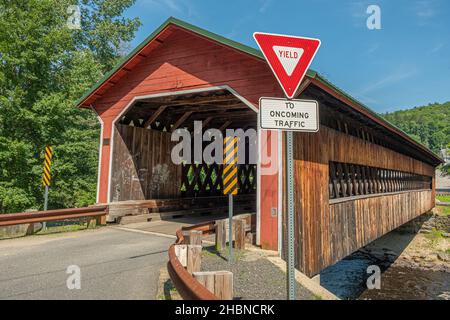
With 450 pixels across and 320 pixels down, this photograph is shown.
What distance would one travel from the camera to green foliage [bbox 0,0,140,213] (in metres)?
14.6

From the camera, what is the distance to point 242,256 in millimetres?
6566

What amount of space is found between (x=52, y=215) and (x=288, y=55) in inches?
325

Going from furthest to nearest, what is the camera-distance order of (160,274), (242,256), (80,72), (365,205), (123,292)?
(80,72) → (365,205) → (242,256) → (160,274) → (123,292)

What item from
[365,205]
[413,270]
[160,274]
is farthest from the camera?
[413,270]

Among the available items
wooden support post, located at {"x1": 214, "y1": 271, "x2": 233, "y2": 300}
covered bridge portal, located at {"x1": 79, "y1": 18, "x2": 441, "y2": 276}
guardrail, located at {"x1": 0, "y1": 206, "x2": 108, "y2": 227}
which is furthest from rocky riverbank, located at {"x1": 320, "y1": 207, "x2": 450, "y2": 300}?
wooden support post, located at {"x1": 214, "y1": 271, "x2": 233, "y2": 300}

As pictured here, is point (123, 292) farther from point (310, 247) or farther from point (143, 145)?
point (143, 145)

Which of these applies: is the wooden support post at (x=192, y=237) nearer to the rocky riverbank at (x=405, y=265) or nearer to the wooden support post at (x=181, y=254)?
the wooden support post at (x=181, y=254)

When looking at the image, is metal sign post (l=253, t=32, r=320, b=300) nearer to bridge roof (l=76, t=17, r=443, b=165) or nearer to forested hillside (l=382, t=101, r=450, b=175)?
bridge roof (l=76, t=17, r=443, b=165)

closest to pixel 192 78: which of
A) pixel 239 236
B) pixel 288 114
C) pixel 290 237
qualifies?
pixel 239 236

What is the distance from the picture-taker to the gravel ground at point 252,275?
4730 millimetres

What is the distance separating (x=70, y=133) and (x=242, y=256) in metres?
13.1

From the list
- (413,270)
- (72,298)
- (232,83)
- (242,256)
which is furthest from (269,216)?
(413,270)

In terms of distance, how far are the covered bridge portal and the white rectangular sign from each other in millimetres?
3937

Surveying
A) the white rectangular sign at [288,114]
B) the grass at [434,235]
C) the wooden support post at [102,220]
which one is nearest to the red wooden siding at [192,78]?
the wooden support post at [102,220]
